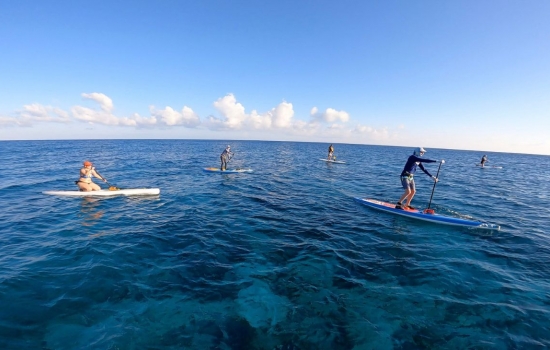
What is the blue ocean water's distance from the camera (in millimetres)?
6535

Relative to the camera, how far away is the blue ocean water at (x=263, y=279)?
654 cm

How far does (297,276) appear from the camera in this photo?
918 centimetres

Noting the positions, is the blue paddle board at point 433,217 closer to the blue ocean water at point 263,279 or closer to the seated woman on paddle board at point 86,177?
the blue ocean water at point 263,279

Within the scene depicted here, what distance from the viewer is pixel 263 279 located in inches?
352

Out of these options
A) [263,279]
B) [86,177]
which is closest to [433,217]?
[263,279]

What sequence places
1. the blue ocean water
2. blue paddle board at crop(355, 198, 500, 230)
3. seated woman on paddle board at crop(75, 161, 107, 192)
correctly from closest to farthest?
the blue ocean water
blue paddle board at crop(355, 198, 500, 230)
seated woman on paddle board at crop(75, 161, 107, 192)

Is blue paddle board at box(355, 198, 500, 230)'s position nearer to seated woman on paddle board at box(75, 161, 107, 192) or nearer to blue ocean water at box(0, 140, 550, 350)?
blue ocean water at box(0, 140, 550, 350)

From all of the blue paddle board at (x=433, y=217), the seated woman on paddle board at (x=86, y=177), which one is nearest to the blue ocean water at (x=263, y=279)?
the blue paddle board at (x=433, y=217)

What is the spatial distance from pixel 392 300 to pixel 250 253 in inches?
226

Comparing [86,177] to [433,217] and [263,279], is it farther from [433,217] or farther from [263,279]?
[433,217]

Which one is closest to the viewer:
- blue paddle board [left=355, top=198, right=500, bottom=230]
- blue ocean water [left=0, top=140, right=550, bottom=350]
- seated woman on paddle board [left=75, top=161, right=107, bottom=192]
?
blue ocean water [left=0, top=140, right=550, bottom=350]

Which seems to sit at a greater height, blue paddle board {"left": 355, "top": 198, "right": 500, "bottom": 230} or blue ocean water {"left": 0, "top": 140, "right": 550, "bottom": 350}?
blue paddle board {"left": 355, "top": 198, "right": 500, "bottom": 230}

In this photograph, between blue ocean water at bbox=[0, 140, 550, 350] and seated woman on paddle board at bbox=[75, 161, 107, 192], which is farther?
seated woman on paddle board at bbox=[75, 161, 107, 192]

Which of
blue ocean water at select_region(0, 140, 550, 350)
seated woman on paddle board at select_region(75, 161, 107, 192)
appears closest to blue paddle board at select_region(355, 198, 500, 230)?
blue ocean water at select_region(0, 140, 550, 350)
